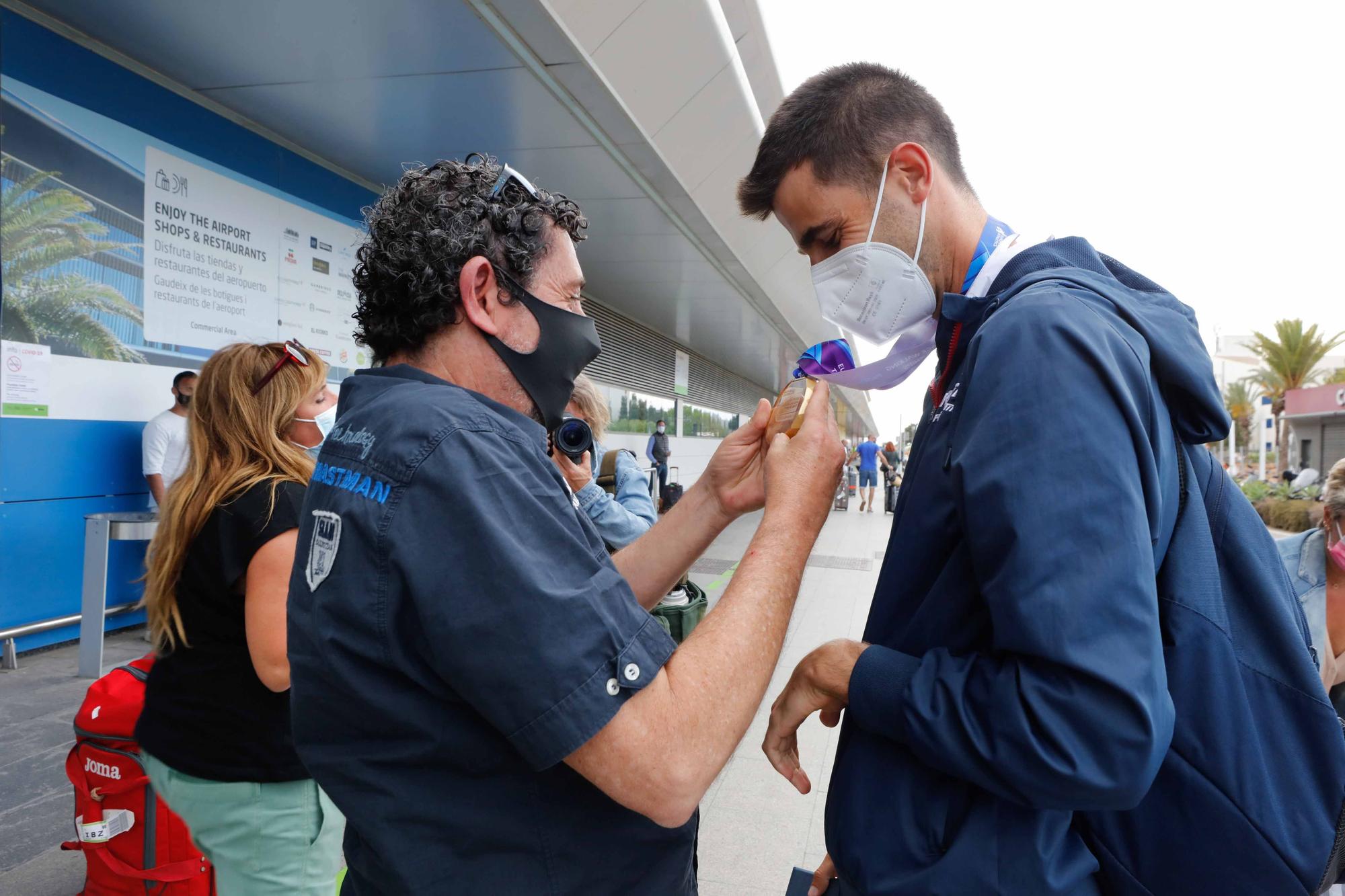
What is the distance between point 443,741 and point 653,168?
21.8 feet

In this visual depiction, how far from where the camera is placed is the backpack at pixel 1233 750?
3.16ft

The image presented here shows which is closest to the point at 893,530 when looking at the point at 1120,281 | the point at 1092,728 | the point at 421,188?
the point at 1092,728

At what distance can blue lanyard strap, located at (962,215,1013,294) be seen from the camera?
1.42 meters

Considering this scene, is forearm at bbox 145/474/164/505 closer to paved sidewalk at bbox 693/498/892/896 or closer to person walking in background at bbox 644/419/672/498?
paved sidewalk at bbox 693/498/892/896

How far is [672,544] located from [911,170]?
986mm

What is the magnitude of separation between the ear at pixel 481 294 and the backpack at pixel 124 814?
1784 mm

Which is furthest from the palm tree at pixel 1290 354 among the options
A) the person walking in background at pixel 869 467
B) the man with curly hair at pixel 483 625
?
the man with curly hair at pixel 483 625

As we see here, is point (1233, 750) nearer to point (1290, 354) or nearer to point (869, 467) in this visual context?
point (869, 467)

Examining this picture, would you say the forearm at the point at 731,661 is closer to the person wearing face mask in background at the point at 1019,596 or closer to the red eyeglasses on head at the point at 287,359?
the person wearing face mask in background at the point at 1019,596

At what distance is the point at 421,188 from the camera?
1310mm

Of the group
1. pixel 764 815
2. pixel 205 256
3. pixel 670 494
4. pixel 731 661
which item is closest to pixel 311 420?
pixel 731 661

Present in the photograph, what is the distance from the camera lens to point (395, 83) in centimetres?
530

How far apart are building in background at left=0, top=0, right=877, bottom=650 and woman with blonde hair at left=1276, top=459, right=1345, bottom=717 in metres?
4.47

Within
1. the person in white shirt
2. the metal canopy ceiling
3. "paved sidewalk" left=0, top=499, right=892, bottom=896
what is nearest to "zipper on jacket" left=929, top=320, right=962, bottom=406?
"paved sidewalk" left=0, top=499, right=892, bottom=896
